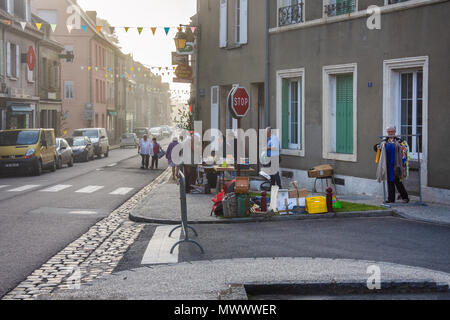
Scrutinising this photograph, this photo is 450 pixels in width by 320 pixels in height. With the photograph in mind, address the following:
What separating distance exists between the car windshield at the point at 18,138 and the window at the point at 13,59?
10927mm

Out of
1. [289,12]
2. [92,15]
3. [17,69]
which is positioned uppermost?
[92,15]

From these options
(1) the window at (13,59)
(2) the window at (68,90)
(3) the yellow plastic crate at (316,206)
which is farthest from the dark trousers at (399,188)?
(2) the window at (68,90)

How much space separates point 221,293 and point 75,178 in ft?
62.5

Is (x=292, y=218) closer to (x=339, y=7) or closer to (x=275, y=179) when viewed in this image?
(x=275, y=179)

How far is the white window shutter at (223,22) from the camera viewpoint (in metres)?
23.3

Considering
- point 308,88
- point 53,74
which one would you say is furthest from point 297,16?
point 53,74

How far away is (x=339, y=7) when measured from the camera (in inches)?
680

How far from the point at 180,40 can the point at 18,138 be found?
7.64 meters

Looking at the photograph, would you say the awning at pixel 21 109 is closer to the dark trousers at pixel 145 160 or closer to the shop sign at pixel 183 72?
the dark trousers at pixel 145 160

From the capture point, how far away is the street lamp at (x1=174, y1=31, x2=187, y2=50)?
87.4ft

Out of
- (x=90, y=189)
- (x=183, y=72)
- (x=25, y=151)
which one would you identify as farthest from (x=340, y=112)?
(x=25, y=151)

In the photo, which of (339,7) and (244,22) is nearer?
(339,7)

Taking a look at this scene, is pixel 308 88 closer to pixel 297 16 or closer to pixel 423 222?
pixel 297 16

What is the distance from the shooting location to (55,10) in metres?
59.1
